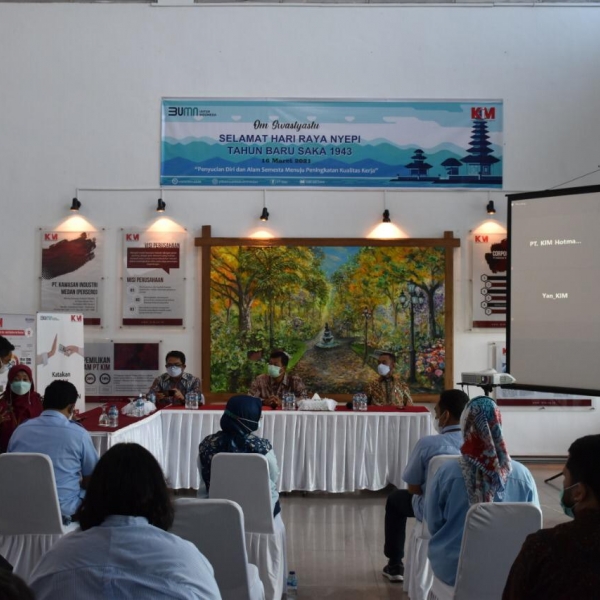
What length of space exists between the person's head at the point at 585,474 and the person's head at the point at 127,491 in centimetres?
102

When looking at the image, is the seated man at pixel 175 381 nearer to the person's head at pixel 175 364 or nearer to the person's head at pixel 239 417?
the person's head at pixel 175 364

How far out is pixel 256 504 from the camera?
3.96 metres

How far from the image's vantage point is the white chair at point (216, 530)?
2.82m

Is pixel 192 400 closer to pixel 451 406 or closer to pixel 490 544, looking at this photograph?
pixel 451 406

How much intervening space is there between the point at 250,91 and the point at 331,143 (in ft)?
3.44

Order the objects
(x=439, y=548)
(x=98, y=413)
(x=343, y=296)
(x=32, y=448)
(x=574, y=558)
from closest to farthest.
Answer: (x=574, y=558), (x=439, y=548), (x=32, y=448), (x=98, y=413), (x=343, y=296)

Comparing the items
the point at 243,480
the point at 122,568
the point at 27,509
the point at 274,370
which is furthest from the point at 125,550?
the point at 274,370

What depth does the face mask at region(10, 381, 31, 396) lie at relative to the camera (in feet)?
18.3

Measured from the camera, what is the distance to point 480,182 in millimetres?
8508

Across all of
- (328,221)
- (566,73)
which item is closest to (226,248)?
(328,221)

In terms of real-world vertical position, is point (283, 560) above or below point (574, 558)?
below

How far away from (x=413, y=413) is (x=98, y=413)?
8.55ft

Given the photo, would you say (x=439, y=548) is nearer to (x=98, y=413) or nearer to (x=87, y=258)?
(x=98, y=413)

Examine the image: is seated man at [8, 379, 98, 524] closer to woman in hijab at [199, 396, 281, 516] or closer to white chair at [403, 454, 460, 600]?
woman in hijab at [199, 396, 281, 516]
